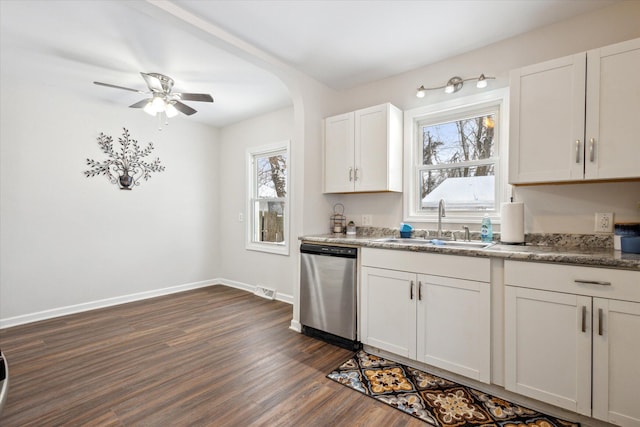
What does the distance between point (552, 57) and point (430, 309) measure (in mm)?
2075

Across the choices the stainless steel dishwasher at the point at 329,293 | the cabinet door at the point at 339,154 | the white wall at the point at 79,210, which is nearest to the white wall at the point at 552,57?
the cabinet door at the point at 339,154

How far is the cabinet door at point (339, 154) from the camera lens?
3016mm

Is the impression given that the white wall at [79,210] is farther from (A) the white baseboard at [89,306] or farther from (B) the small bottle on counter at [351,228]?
(B) the small bottle on counter at [351,228]

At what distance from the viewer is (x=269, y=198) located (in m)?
4.44

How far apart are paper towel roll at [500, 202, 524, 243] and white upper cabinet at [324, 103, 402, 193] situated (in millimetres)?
964

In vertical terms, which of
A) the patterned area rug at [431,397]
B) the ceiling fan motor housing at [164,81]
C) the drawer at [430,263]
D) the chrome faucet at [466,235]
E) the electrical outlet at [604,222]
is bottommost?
the patterned area rug at [431,397]

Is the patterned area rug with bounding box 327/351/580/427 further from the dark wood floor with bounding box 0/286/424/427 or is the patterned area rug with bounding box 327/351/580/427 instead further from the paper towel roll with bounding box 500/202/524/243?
the paper towel roll with bounding box 500/202/524/243

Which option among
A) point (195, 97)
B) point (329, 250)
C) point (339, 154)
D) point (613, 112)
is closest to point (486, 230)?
point (613, 112)

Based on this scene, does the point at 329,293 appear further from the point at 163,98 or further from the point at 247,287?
the point at 163,98

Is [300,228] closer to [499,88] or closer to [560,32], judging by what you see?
[499,88]

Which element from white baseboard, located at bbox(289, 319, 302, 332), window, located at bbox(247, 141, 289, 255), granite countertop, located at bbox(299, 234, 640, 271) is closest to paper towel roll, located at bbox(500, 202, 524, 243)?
granite countertop, located at bbox(299, 234, 640, 271)

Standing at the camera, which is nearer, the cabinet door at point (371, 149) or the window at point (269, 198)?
the cabinet door at point (371, 149)

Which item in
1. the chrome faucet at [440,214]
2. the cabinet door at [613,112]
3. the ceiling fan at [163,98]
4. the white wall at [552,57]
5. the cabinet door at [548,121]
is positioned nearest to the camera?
the cabinet door at [613,112]

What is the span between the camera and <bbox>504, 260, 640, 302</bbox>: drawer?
1.50 meters
